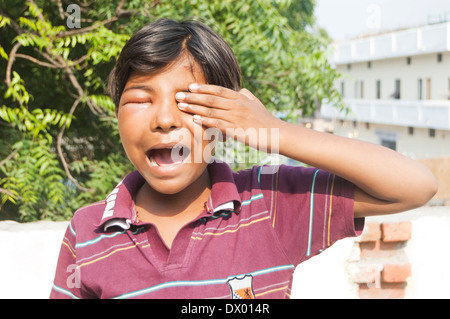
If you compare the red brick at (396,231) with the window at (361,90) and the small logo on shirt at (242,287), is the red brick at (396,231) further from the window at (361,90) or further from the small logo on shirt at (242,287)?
the window at (361,90)

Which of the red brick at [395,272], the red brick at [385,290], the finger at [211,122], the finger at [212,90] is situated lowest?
the red brick at [385,290]

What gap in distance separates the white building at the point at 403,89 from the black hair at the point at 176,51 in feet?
49.2

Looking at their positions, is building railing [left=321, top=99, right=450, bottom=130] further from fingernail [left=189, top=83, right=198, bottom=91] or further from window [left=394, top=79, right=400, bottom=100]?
fingernail [left=189, top=83, right=198, bottom=91]

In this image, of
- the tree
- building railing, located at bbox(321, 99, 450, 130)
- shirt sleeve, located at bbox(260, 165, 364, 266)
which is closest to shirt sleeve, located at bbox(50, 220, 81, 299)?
shirt sleeve, located at bbox(260, 165, 364, 266)

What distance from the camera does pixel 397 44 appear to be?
1927 centimetres

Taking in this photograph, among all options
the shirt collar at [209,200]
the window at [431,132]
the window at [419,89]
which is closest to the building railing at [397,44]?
the window at [419,89]

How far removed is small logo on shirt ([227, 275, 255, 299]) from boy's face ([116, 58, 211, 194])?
0.72 feet

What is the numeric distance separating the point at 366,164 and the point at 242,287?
13.6 inches

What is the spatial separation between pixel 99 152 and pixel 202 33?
8.98ft

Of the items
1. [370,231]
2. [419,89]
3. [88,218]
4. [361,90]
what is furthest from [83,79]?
[361,90]

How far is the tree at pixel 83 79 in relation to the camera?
3.14 m

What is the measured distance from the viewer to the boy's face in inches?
41.8

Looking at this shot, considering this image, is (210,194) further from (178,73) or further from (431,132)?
(431,132)
